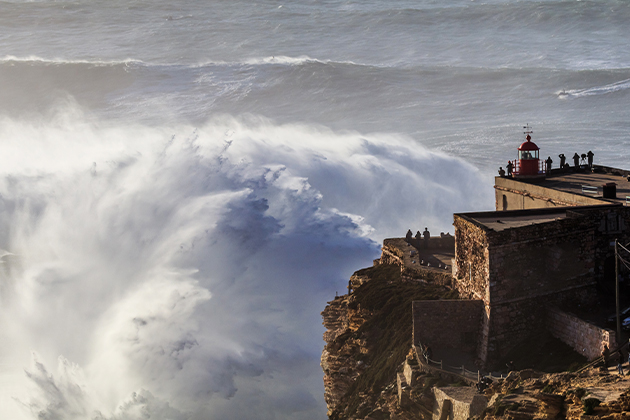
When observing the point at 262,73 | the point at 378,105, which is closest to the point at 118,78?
the point at 262,73

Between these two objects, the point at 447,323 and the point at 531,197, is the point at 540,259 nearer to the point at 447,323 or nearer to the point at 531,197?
the point at 447,323

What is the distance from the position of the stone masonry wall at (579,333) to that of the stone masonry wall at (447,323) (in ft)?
5.94

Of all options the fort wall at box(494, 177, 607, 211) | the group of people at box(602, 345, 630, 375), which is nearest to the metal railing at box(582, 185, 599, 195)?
the fort wall at box(494, 177, 607, 211)

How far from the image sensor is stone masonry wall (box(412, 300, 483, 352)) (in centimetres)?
1898

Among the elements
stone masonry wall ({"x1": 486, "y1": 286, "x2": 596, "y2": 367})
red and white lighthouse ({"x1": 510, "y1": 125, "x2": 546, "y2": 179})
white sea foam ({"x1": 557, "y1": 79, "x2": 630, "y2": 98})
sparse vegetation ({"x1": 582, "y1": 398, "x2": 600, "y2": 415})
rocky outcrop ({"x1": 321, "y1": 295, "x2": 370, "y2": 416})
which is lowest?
rocky outcrop ({"x1": 321, "y1": 295, "x2": 370, "y2": 416})

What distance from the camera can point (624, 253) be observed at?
20.1 m

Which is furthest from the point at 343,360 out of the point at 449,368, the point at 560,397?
the point at 560,397

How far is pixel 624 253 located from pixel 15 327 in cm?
2565

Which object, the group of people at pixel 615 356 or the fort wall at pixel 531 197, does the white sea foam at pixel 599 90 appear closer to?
the fort wall at pixel 531 197

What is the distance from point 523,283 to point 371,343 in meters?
5.82

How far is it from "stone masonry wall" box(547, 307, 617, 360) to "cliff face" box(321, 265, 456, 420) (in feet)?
9.40

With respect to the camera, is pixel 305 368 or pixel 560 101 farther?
pixel 560 101

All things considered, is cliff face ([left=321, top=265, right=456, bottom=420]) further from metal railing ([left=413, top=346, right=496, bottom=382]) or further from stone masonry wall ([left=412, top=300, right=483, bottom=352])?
metal railing ([left=413, top=346, right=496, bottom=382])

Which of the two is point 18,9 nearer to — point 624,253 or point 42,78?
point 42,78
